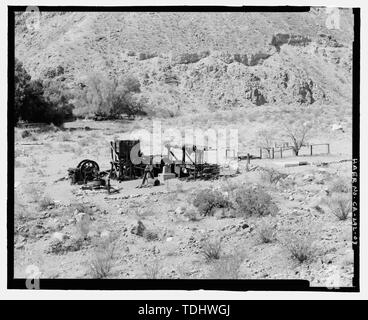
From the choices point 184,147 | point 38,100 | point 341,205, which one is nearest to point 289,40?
point 184,147

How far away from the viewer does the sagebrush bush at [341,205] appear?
7305 mm

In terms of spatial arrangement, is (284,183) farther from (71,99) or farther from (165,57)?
(71,99)

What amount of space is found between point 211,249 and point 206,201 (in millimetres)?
592

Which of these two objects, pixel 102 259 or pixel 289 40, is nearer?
pixel 102 259

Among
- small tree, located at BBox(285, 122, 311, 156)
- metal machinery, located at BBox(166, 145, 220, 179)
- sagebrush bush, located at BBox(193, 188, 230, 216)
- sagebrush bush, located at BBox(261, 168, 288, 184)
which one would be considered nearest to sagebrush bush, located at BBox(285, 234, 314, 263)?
sagebrush bush, located at BBox(261, 168, 288, 184)

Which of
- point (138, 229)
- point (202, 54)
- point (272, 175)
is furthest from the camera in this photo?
point (202, 54)

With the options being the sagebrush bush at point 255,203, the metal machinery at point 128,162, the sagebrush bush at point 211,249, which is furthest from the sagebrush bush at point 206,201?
the metal machinery at point 128,162

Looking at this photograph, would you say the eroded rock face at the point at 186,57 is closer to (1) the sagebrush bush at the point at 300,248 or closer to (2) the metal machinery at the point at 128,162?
(2) the metal machinery at the point at 128,162

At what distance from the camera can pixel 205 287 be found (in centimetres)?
711

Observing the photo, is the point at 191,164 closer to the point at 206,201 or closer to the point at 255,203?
the point at 206,201

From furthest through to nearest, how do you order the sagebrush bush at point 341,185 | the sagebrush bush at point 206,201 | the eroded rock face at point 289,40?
the eroded rock face at point 289,40
the sagebrush bush at point 206,201
the sagebrush bush at point 341,185

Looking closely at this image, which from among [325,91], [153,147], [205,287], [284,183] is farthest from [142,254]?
[325,91]

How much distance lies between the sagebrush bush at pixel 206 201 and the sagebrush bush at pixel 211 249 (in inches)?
14.6

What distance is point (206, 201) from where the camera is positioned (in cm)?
746
